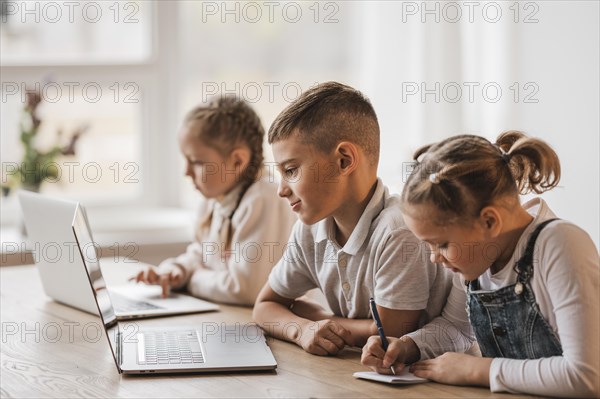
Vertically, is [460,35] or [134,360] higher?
[460,35]

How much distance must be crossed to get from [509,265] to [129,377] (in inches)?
25.2

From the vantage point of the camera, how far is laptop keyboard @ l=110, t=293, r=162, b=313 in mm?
1961

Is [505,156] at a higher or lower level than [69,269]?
higher

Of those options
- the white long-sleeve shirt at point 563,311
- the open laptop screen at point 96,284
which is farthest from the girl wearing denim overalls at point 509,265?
the open laptop screen at point 96,284

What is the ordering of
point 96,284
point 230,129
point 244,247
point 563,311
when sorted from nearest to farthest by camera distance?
point 563,311
point 96,284
point 244,247
point 230,129

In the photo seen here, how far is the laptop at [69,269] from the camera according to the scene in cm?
180

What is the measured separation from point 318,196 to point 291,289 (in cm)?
27

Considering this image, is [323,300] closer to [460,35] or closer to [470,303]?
[470,303]

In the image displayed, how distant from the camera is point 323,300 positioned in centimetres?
→ 209

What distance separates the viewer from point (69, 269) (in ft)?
6.35

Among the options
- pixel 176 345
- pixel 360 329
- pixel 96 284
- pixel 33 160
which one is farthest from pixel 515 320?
pixel 33 160

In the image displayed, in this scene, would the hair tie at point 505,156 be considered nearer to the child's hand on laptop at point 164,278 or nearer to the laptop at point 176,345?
the laptop at point 176,345

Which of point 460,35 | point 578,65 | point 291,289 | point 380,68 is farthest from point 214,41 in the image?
point 291,289

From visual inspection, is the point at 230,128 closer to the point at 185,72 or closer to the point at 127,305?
the point at 127,305
